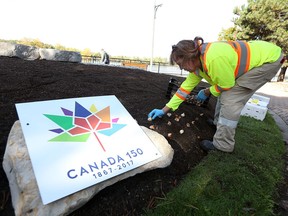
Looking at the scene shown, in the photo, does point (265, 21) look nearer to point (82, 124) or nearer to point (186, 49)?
point (186, 49)

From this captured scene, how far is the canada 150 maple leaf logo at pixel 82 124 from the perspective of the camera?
4.97ft

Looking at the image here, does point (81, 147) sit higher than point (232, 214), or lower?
higher

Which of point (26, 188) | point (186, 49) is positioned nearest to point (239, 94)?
point (186, 49)

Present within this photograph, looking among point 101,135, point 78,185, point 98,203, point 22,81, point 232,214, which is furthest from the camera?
point 22,81

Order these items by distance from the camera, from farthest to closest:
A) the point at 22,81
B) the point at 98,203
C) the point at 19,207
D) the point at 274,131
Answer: the point at 274,131 < the point at 22,81 < the point at 98,203 < the point at 19,207

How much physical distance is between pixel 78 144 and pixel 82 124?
0.76ft

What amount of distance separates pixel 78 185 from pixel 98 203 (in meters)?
0.22

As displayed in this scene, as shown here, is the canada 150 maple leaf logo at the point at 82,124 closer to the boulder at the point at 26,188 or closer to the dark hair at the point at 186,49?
the boulder at the point at 26,188

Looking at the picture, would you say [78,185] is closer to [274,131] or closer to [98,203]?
[98,203]

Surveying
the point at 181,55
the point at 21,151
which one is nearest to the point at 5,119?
the point at 21,151

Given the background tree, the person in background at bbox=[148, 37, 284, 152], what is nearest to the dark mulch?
the person in background at bbox=[148, 37, 284, 152]

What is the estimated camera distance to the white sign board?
49.0 inches

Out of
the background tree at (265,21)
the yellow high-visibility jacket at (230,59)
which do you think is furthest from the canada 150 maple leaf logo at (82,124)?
the background tree at (265,21)

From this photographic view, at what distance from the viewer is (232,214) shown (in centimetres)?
146
